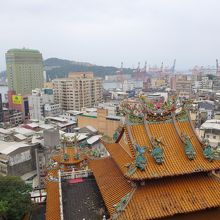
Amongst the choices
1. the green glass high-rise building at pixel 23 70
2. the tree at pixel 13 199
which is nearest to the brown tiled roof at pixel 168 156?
the tree at pixel 13 199

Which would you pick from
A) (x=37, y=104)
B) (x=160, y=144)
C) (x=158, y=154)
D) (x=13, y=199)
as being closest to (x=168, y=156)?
(x=160, y=144)

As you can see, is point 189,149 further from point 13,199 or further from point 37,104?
point 37,104

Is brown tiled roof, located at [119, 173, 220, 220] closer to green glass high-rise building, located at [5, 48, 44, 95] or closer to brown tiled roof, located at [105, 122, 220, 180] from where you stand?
brown tiled roof, located at [105, 122, 220, 180]

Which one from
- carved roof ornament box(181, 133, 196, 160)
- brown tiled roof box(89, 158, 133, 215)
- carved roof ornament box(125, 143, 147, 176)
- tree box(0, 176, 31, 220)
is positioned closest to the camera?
carved roof ornament box(125, 143, 147, 176)

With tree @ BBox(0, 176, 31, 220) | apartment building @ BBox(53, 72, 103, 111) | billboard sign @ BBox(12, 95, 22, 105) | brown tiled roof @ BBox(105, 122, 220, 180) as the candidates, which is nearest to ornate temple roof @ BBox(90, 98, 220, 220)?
brown tiled roof @ BBox(105, 122, 220, 180)

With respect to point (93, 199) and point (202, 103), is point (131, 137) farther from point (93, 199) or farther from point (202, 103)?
point (202, 103)

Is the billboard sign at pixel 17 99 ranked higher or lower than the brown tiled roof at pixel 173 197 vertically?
lower

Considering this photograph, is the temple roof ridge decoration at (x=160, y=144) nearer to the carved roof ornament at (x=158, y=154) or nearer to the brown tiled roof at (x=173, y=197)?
the carved roof ornament at (x=158, y=154)
